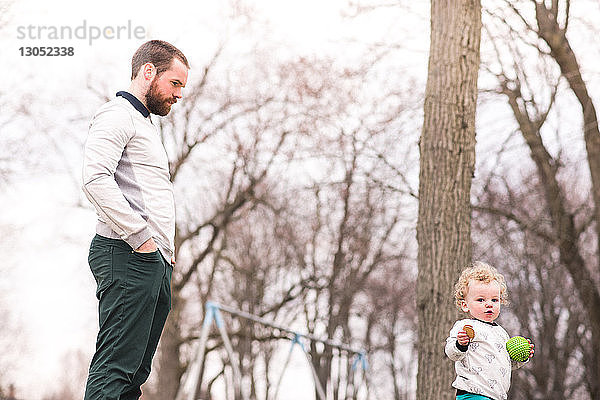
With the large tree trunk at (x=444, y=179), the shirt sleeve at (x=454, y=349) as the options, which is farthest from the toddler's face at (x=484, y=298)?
the large tree trunk at (x=444, y=179)

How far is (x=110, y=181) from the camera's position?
2662 millimetres

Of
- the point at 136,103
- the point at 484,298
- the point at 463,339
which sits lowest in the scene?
the point at 463,339

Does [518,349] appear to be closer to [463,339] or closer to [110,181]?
[463,339]

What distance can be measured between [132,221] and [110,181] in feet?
0.56

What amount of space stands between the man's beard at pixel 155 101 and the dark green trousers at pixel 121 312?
55 centimetres

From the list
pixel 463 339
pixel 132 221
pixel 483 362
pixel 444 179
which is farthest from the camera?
pixel 444 179

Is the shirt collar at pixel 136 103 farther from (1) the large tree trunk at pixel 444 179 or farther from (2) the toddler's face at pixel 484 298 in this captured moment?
(1) the large tree trunk at pixel 444 179

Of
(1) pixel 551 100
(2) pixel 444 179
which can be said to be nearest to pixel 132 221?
(2) pixel 444 179

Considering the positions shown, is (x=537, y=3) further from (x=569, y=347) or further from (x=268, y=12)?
(x=569, y=347)

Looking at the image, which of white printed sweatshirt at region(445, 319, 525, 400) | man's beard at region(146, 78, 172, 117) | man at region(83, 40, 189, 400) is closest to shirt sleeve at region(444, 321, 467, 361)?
white printed sweatshirt at region(445, 319, 525, 400)

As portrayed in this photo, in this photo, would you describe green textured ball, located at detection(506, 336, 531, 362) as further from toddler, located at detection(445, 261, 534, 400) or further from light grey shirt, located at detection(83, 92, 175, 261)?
light grey shirt, located at detection(83, 92, 175, 261)

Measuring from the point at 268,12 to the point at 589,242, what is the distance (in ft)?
32.5

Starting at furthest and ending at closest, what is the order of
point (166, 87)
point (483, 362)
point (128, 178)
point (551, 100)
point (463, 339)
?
1. point (551, 100)
2. point (483, 362)
3. point (463, 339)
4. point (166, 87)
5. point (128, 178)

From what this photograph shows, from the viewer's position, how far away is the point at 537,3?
370 inches
